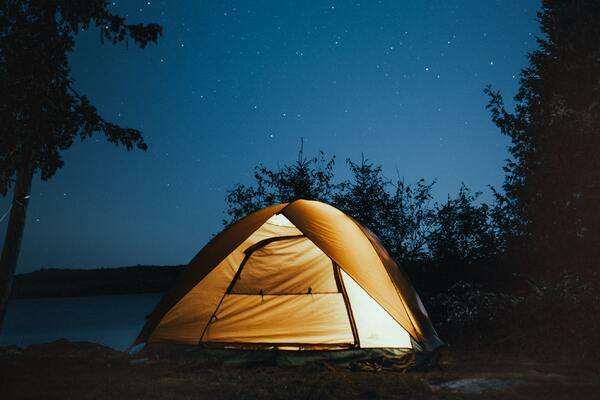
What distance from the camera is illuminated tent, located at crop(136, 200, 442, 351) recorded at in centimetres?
587

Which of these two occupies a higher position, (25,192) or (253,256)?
(25,192)

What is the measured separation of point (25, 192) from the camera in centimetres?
867

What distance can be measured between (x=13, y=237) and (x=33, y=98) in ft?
8.00

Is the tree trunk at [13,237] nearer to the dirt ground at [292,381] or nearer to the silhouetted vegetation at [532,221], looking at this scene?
the dirt ground at [292,381]

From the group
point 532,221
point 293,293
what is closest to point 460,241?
point 532,221

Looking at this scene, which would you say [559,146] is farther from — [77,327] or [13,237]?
[77,327]

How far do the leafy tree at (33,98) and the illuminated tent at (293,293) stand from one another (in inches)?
158

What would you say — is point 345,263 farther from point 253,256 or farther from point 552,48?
point 552,48

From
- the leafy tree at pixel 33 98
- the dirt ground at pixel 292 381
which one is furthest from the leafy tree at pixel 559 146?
the leafy tree at pixel 33 98

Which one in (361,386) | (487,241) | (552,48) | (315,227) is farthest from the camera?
(487,241)

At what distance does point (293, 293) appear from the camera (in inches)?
267

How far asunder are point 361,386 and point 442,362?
174 cm

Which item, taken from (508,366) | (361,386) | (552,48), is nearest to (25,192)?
(361,386)

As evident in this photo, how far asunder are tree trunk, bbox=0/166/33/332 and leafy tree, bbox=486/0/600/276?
33.5 ft
